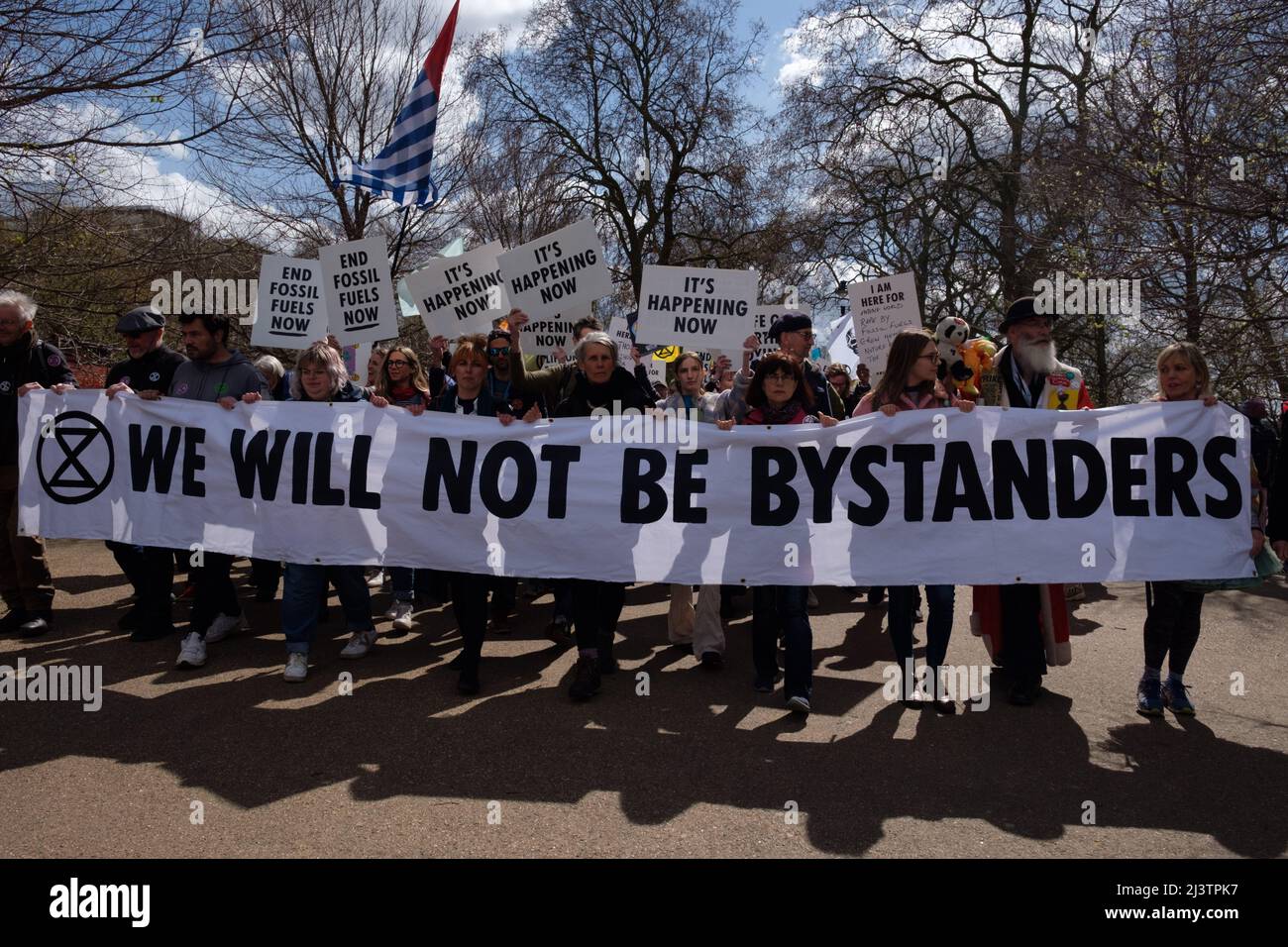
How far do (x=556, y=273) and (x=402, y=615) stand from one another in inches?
113

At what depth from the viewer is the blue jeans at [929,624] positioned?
532 centimetres

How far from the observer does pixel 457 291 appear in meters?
7.70

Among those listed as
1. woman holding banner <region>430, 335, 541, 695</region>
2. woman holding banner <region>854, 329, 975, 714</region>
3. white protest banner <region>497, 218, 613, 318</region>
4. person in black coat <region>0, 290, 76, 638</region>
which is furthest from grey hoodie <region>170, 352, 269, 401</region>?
woman holding banner <region>854, 329, 975, 714</region>

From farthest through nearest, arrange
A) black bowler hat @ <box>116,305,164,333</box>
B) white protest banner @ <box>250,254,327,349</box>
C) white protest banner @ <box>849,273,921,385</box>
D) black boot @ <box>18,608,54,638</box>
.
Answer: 1. white protest banner @ <box>250,254,327,349</box>
2. white protest banner @ <box>849,273,921,385</box>
3. black boot @ <box>18,608,54,638</box>
4. black bowler hat @ <box>116,305,164,333</box>

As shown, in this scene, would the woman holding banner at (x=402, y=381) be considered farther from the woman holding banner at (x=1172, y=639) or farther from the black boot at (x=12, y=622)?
the woman holding banner at (x=1172, y=639)

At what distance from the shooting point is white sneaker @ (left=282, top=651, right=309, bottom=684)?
5.65 meters

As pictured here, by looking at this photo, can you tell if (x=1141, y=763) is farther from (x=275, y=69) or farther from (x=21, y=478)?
(x=275, y=69)

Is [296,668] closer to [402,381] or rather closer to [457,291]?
[402,381]

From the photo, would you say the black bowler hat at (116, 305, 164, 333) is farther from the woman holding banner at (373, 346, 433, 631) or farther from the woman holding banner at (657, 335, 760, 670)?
the woman holding banner at (657, 335, 760, 670)

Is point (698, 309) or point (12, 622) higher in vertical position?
point (698, 309)

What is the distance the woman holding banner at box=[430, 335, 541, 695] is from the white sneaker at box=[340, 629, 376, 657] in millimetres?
598

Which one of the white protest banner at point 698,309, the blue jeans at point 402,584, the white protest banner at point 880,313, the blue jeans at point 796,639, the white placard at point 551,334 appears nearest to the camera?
the blue jeans at point 796,639

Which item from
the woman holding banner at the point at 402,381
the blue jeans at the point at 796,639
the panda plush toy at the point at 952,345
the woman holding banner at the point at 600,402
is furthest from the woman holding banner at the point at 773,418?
the woman holding banner at the point at 402,381

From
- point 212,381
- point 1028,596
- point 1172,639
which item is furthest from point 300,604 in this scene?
point 1172,639
